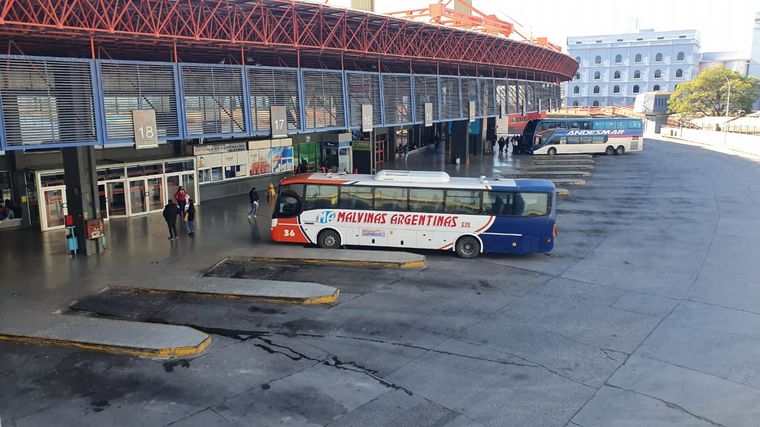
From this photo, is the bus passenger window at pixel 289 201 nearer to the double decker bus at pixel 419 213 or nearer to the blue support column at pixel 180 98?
the double decker bus at pixel 419 213

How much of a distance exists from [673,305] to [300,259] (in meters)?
10.1

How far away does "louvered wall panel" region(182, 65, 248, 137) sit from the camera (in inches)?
742

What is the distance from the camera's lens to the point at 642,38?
115 m

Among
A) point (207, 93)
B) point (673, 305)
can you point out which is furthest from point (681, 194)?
point (207, 93)

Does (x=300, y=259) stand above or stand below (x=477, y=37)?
below

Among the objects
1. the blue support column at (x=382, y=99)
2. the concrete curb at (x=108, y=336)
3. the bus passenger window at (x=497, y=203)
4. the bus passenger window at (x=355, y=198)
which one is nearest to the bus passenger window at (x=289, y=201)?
the bus passenger window at (x=355, y=198)

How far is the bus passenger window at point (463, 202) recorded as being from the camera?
18562mm

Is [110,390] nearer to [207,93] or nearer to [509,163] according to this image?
[207,93]

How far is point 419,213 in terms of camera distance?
18.9 meters

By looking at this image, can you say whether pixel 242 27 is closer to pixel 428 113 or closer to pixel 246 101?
pixel 246 101

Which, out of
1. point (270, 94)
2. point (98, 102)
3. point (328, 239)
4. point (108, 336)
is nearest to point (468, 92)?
point (270, 94)

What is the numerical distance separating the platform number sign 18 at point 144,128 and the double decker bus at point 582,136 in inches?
1455

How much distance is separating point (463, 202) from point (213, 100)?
881 cm

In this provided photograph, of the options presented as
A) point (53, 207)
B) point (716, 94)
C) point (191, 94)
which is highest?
point (716, 94)
